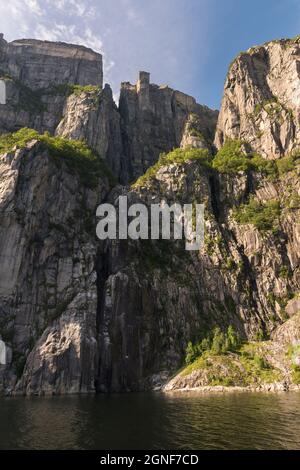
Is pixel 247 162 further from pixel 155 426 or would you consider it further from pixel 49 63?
pixel 155 426

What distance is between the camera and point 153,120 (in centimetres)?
18188

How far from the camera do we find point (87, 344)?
Result: 94.0m

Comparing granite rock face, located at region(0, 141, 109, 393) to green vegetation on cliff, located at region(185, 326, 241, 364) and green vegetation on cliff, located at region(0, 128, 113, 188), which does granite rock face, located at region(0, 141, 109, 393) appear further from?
green vegetation on cliff, located at region(185, 326, 241, 364)

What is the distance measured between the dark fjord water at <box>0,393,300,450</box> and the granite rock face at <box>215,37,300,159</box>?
111218mm

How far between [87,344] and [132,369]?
13.0 metres

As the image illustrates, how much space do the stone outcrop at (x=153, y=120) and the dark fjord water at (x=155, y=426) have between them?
12358 centimetres

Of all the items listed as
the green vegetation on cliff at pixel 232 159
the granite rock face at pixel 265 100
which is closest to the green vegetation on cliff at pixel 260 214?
the green vegetation on cliff at pixel 232 159

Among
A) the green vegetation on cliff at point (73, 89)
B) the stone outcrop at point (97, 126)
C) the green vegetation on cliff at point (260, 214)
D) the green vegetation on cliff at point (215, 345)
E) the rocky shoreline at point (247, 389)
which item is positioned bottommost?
the rocky shoreline at point (247, 389)

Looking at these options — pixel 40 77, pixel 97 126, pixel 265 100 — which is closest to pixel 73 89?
pixel 40 77

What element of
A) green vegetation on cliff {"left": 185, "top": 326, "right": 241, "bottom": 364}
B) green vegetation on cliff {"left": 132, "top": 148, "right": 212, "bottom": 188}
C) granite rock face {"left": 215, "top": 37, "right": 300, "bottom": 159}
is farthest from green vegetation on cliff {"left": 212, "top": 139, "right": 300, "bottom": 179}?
green vegetation on cliff {"left": 185, "top": 326, "right": 241, "bottom": 364}

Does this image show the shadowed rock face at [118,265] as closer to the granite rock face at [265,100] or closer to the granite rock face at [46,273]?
the granite rock face at [46,273]

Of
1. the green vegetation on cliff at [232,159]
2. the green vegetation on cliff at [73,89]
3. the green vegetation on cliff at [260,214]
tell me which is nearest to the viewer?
the green vegetation on cliff at [260,214]

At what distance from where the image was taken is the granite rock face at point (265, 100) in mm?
149625

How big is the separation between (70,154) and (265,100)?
8504cm
